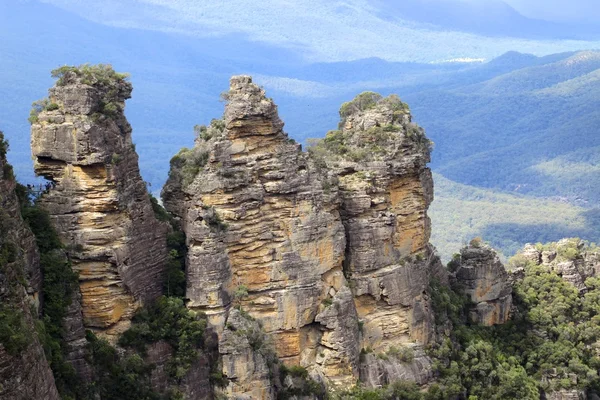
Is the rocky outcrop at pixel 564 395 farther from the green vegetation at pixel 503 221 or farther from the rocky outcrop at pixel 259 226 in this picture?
the green vegetation at pixel 503 221

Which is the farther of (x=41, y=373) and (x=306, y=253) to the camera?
(x=306, y=253)

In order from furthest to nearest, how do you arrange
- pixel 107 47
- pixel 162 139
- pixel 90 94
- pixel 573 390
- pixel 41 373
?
pixel 107 47 → pixel 162 139 → pixel 573 390 → pixel 90 94 → pixel 41 373

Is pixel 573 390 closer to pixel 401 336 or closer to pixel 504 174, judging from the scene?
pixel 401 336

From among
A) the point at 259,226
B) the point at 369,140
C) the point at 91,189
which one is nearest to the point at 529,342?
the point at 369,140

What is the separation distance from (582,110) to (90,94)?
16915 cm

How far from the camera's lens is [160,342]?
39062 mm

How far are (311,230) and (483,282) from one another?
13891 mm

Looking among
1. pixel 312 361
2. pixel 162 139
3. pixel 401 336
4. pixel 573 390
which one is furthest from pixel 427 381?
pixel 162 139

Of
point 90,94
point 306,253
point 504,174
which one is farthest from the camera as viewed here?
point 504,174

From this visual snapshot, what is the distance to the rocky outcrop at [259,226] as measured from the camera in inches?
1615

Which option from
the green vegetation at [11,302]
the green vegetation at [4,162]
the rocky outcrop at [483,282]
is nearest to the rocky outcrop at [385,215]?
the rocky outcrop at [483,282]

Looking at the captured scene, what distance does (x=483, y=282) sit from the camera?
178 feet

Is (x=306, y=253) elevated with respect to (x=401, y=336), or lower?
elevated

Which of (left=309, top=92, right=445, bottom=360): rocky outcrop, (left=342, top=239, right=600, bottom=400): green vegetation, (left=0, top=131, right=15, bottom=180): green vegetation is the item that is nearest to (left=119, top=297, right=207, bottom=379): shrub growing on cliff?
(left=342, top=239, right=600, bottom=400): green vegetation
